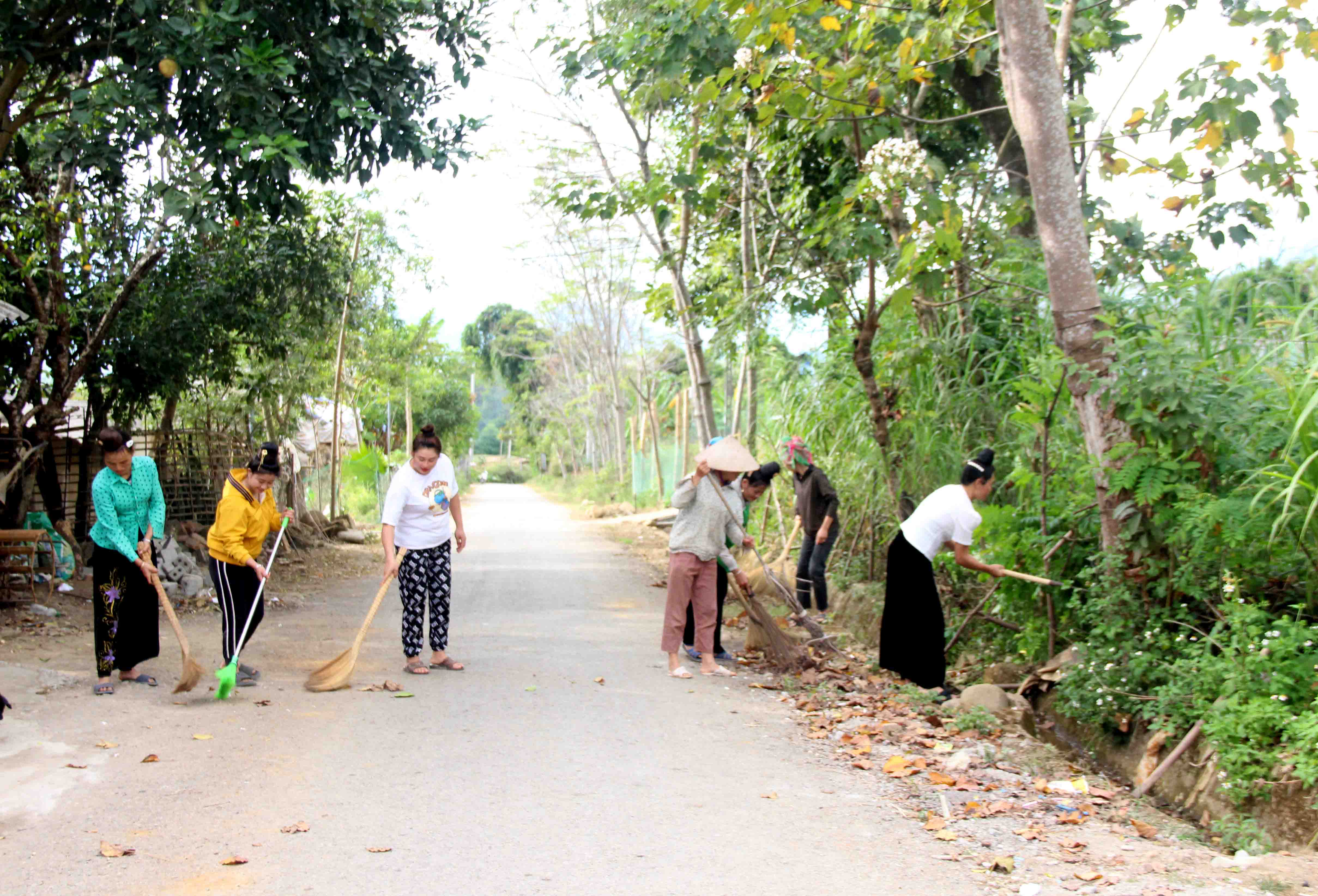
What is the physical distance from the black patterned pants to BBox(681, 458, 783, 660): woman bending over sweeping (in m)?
1.78

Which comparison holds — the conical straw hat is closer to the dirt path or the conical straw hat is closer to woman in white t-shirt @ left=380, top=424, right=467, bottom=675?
the dirt path

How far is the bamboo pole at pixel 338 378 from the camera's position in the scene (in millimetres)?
17641

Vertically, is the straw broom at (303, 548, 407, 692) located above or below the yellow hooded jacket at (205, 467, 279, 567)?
below

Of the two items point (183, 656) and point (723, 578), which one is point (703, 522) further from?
point (183, 656)

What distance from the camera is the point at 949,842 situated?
4.38 meters

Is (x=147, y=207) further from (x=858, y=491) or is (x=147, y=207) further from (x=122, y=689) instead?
(x=858, y=491)

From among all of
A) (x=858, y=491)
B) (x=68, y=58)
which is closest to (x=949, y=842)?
(x=858, y=491)

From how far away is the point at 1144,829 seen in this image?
462 centimetres

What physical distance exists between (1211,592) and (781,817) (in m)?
2.66

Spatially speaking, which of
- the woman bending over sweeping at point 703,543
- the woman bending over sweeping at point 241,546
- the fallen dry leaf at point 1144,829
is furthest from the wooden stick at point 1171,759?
the woman bending over sweeping at point 241,546

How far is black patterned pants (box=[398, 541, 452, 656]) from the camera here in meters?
7.56

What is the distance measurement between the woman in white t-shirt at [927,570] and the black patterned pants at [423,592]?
3067 mm

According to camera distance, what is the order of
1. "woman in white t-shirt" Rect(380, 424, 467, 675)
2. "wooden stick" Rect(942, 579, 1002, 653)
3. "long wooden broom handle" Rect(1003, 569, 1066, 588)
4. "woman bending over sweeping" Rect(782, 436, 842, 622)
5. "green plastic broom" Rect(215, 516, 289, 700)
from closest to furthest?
"long wooden broom handle" Rect(1003, 569, 1066, 588), "green plastic broom" Rect(215, 516, 289, 700), "wooden stick" Rect(942, 579, 1002, 653), "woman in white t-shirt" Rect(380, 424, 467, 675), "woman bending over sweeping" Rect(782, 436, 842, 622)

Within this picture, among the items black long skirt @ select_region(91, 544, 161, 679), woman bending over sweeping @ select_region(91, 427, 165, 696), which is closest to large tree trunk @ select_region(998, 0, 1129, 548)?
woman bending over sweeping @ select_region(91, 427, 165, 696)
